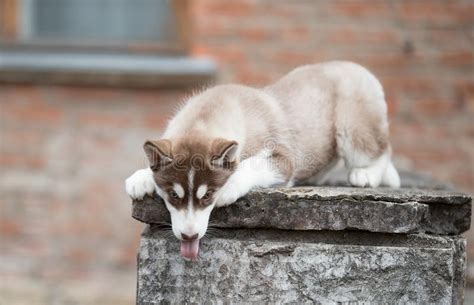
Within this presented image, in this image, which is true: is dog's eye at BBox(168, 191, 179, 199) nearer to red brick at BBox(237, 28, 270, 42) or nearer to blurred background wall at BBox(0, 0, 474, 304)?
blurred background wall at BBox(0, 0, 474, 304)

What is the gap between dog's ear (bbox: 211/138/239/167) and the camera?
3.19 metres

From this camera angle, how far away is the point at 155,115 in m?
6.93

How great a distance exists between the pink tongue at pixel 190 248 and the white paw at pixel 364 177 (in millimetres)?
1237

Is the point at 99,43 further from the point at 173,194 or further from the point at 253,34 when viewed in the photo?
the point at 173,194

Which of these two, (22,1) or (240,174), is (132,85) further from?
(240,174)

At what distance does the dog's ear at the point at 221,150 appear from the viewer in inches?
125

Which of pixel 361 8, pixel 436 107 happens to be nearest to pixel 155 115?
pixel 361 8

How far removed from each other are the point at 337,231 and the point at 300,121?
1002 millimetres

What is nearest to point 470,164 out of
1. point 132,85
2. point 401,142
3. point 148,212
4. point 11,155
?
point 401,142

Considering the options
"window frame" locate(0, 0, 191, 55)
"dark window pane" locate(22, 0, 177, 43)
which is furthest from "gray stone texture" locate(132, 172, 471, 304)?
"dark window pane" locate(22, 0, 177, 43)

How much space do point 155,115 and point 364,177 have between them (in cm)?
318

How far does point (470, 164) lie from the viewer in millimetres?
6871

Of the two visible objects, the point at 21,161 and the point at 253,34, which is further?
the point at 21,161

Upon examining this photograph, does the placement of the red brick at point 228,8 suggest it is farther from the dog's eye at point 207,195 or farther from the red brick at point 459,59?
the dog's eye at point 207,195
